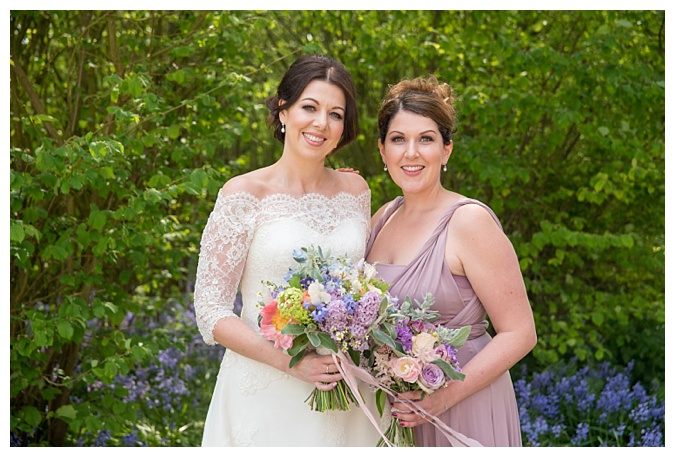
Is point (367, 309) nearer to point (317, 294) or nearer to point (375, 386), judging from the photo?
point (317, 294)

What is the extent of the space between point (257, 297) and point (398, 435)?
75 centimetres

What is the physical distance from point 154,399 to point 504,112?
11.4ft

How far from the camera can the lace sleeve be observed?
2.94 metres

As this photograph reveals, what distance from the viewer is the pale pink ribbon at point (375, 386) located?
105 inches

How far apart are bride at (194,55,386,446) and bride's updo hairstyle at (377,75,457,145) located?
15 cm

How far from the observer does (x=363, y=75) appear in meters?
6.86

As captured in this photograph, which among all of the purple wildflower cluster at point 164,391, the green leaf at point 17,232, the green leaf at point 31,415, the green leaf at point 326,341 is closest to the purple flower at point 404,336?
the green leaf at point 326,341

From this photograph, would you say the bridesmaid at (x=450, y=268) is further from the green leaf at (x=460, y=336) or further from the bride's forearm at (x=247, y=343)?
the bride's forearm at (x=247, y=343)

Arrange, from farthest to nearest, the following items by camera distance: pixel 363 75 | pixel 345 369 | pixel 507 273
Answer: pixel 363 75, pixel 507 273, pixel 345 369

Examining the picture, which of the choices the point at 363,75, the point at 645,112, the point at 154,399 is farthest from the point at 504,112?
the point at 154,399

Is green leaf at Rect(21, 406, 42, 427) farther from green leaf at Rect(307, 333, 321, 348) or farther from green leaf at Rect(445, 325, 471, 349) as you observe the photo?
green leaf at Rect(445, 325, 471, 349)

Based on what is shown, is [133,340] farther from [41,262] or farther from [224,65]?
[224,65]

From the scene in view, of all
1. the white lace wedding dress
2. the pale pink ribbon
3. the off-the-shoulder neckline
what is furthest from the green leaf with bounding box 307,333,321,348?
the off-the-shoulder neckline

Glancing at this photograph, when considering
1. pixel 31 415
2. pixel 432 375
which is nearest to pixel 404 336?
pixel 432 375
